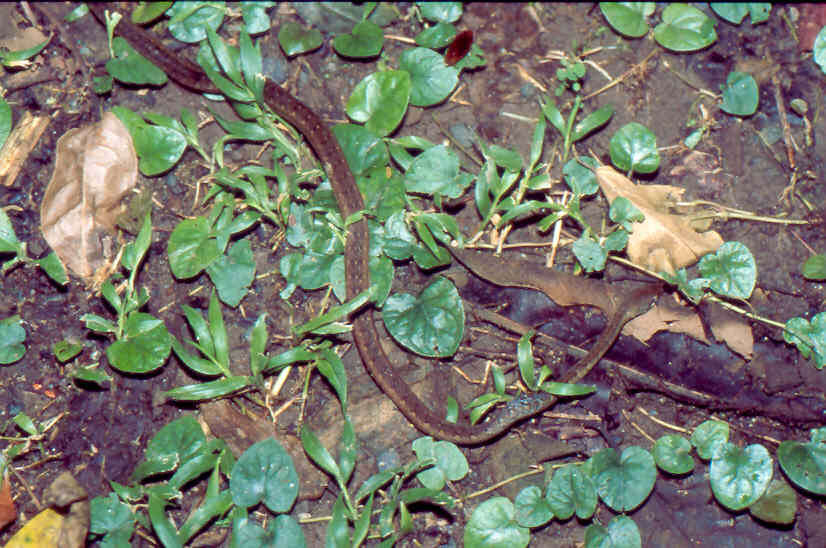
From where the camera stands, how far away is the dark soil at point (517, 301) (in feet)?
9.76

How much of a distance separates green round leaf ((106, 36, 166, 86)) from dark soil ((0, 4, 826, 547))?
0.08 m

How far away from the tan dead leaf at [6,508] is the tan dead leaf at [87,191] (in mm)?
942

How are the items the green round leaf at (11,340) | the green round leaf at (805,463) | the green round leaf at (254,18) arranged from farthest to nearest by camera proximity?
the green round leaf at (254,18) < the green round leaf at (11,340) < the green round leaf at (805,463)

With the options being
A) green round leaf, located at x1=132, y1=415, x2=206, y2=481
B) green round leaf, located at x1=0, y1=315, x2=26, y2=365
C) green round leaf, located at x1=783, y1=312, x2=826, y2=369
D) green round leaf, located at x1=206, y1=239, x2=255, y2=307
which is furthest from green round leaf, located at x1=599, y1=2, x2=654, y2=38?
green round leaf, located at x1=0, y1=315, x2=26, y2=365

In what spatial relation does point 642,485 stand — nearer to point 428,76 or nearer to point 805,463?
point 805,463

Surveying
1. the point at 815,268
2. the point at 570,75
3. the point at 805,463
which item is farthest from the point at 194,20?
the point at 805,463

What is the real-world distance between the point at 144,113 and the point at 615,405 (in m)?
2.62

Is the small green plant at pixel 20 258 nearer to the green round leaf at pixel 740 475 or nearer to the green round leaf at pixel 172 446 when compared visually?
the green round leaf at pixel 172 446

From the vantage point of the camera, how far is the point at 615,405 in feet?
10.1

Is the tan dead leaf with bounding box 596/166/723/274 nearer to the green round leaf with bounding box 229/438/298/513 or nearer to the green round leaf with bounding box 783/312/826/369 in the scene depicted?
the green round leaf with bounding box 783/312/826/369

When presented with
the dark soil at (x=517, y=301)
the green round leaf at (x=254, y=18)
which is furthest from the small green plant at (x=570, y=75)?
the green round leaf at (x=254, y=18)

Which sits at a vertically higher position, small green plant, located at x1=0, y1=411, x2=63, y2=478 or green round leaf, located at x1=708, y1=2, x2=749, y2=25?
green round leaf, located at x1=708, y1=2, x2=749, y2=25

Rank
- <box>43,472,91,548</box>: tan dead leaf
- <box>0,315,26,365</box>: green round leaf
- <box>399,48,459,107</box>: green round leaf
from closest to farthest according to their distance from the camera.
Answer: <box>43,472,91,548</box>: tan dead leaf, <box>0,315,26,365</box>: green round leaf, <box>399,48,459,107</box>: green round leaf

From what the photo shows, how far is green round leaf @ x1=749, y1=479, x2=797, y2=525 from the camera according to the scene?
9.54ft
